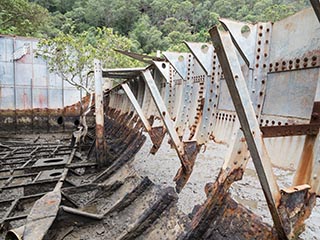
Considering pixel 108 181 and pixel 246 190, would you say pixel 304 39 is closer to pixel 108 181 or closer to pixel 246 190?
pixel 246 190

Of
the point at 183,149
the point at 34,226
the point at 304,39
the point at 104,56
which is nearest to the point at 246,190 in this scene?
the point at 183,149

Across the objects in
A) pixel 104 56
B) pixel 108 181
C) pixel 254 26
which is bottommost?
pixel 108 181

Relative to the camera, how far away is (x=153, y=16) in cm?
4534

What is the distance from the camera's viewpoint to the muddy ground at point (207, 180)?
112 inches

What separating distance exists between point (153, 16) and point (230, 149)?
48.2m

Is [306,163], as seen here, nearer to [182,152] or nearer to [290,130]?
[290,130]

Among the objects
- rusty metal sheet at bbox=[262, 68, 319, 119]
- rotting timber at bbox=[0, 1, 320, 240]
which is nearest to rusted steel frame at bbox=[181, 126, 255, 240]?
rotting timber at bbox=[0, 1, 320, 240]

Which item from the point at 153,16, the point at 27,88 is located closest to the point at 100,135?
the point at 27,88

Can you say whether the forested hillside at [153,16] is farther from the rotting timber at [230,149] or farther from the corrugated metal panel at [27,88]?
the rotting timber at [230,149]

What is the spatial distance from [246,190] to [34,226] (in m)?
2.92

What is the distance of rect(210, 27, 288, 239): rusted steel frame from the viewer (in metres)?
1.41

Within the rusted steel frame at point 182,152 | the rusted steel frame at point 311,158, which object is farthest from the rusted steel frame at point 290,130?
the rusted steel frame at point 182,152

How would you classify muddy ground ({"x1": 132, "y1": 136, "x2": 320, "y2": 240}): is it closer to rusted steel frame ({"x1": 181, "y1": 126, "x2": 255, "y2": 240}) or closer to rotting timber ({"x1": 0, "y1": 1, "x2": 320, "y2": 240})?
rotting timber ({"x1": 0, "y1": 1, "x2": 320, "y2": 240})

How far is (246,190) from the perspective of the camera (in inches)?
139
